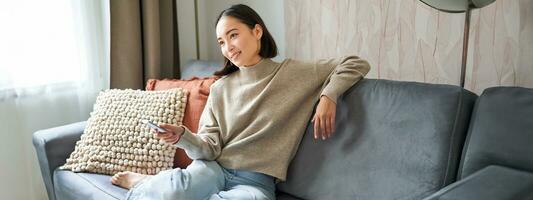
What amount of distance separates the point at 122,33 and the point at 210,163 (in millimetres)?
1005

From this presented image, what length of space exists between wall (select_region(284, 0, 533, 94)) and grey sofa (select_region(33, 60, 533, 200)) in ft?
1.13

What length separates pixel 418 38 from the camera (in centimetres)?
169

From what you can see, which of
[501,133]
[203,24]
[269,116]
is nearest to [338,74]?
[269,116]

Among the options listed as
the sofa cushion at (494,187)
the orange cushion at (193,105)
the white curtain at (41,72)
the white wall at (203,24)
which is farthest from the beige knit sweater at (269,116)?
the white curtain at (41,72)

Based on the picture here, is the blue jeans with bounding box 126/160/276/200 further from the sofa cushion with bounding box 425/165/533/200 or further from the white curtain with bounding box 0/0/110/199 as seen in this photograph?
the white curtain with bounding box 0/0/110/199

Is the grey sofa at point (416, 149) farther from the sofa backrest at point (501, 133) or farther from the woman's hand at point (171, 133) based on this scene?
the woman's hand at point (171, 133)

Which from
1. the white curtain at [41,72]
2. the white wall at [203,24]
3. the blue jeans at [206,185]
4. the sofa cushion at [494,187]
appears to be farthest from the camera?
the white wall at [203,24]

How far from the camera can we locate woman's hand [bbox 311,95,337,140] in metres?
1.38

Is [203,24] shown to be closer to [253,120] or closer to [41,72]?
[41,72]

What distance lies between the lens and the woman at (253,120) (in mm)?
1409

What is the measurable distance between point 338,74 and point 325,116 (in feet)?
0.53

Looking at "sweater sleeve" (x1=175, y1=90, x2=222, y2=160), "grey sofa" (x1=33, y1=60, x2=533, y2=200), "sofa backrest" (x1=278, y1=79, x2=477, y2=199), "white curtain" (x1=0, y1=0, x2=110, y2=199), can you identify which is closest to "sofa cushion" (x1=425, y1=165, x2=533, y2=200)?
"grey sofa" (x1=33, y1=60, x2=533, y2=200)

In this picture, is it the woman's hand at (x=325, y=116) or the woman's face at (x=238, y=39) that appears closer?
the woman's hand at (x=325, y=116)

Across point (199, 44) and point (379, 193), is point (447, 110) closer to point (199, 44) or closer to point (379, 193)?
point (379, 193)
